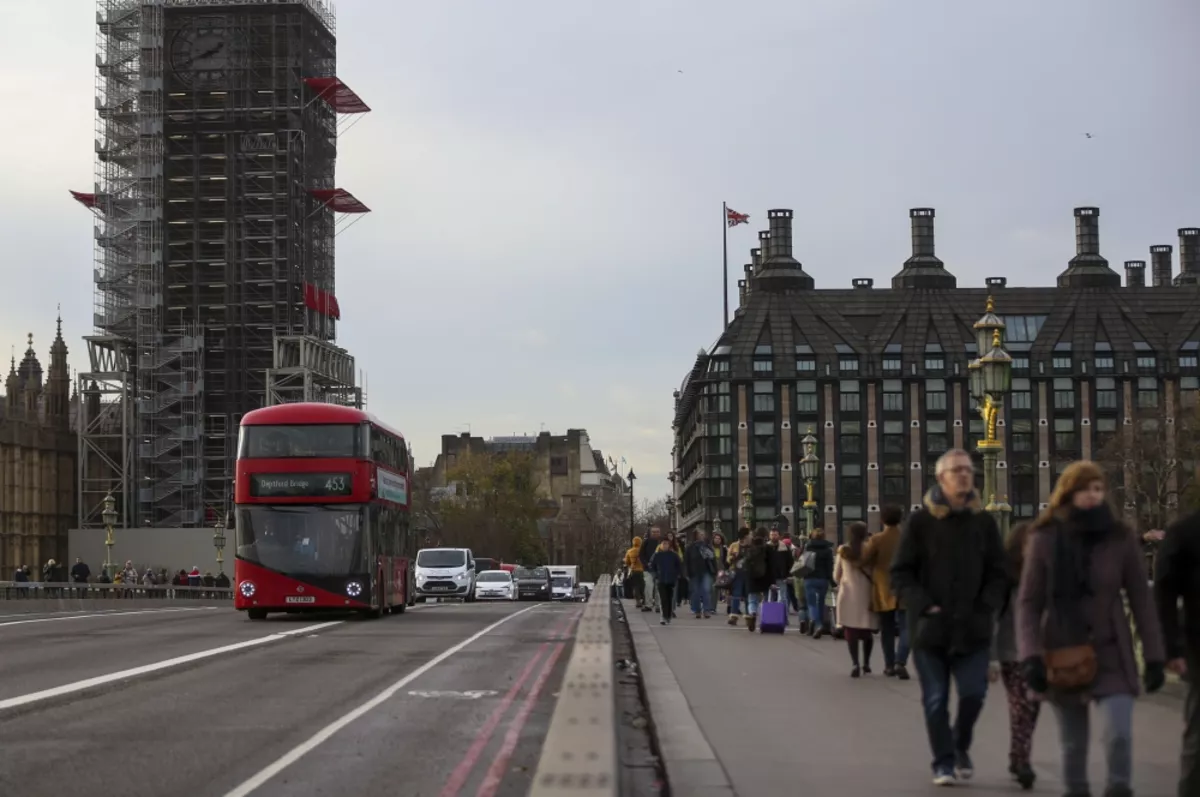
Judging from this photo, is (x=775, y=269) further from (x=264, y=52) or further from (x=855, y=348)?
(x=264, y=52)

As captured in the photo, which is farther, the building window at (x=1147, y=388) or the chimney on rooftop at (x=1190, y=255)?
the chimney on rooftop at (x=1190, y=255)

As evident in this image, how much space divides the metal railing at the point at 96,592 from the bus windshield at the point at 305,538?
22271 millimetres

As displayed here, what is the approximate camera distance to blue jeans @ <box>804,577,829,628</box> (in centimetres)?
2517

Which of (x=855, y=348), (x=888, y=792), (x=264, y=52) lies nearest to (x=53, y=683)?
(x=888, y=792)

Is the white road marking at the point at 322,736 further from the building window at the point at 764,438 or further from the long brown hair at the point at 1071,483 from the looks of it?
the building window at the point at 764,438

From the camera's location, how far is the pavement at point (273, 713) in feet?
35.4

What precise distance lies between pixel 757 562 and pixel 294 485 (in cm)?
891

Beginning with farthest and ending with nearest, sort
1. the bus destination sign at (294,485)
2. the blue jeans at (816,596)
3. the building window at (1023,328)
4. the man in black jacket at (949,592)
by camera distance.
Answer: the building window at (1023,328), the bus destination sign at (294,485), the blue jeans at (816,596), the man in black jacket at (949,592)

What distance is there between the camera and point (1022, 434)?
428ft

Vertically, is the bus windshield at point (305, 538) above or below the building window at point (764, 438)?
below

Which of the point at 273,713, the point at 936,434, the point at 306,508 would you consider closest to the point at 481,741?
the point at 273,713

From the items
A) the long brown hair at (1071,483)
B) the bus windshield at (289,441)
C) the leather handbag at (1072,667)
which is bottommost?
the leather handbag at (1072,667)

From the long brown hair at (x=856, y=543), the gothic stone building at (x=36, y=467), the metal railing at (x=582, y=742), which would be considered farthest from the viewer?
the gothic stone building at (x=36, y=467)

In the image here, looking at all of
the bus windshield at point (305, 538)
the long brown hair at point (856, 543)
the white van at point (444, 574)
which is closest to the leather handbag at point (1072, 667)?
the long brown hair at point (856, 543)
